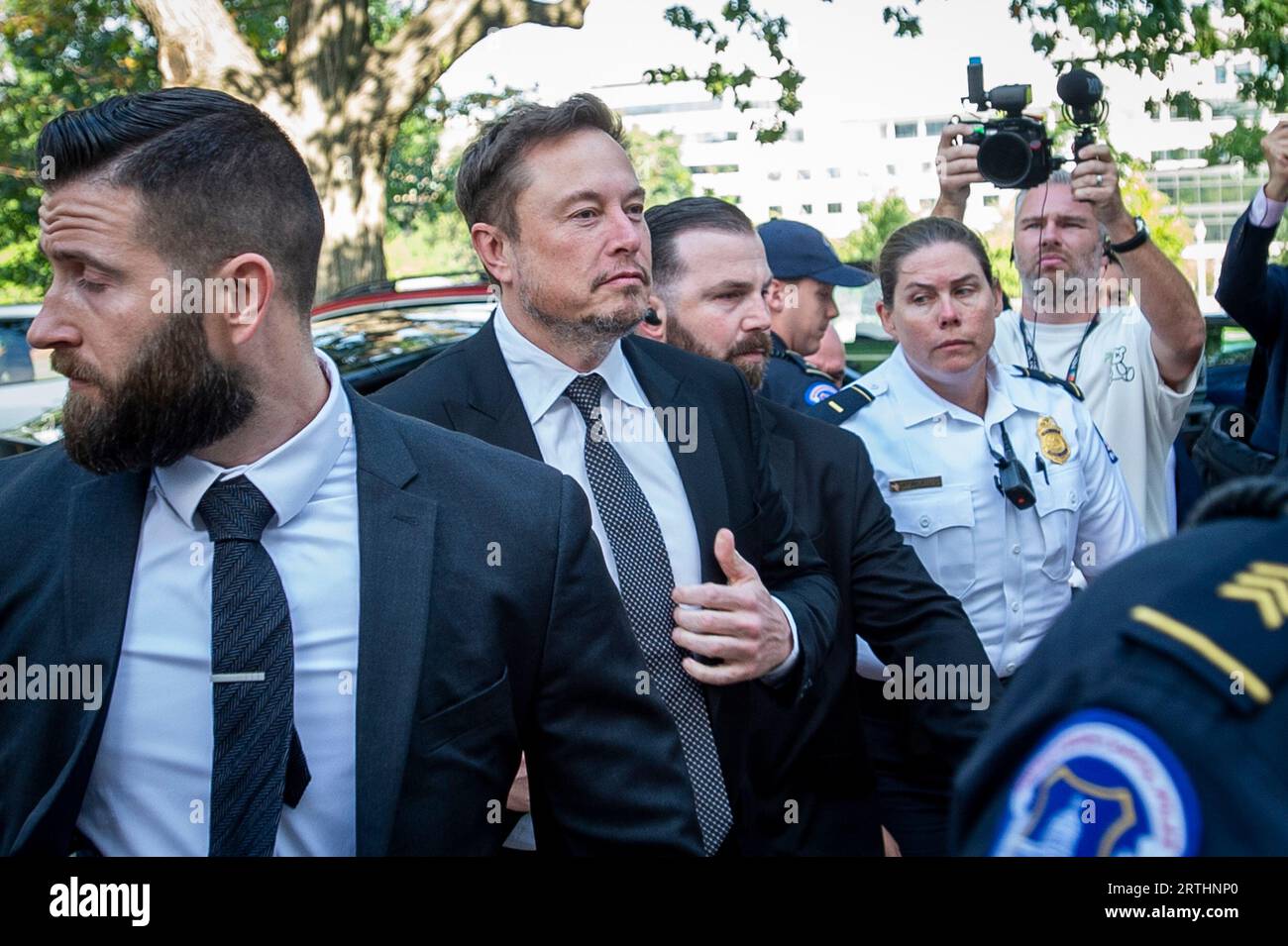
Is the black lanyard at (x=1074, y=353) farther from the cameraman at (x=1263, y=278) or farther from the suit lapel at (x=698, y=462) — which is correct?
the suit lapel at (x=698, y=462)

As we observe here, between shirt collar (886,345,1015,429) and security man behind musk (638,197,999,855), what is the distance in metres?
0.42

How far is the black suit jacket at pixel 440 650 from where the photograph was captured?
1.71 meters

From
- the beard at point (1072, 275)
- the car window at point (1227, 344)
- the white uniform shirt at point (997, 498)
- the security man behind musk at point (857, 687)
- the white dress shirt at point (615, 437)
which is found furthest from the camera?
the car window at point (1227, 344)

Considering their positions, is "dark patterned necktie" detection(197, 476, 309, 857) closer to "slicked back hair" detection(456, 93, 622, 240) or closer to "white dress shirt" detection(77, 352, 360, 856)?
"white dress shirt" detection(77, 352, 360, 856)

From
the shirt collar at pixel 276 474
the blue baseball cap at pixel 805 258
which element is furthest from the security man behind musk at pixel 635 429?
the blue baseball cap at pixel 805 258

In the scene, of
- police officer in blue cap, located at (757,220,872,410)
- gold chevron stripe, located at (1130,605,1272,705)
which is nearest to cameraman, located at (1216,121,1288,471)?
police officer in blue cap, located at (757,220,872,410)

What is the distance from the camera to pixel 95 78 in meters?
12.5

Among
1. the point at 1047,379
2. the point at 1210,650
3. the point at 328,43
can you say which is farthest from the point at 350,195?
the point at 1210,650

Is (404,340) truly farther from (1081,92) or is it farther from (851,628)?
(851,628)

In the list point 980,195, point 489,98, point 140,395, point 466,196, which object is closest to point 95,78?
point 489,98

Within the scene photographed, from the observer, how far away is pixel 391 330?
5273 mm

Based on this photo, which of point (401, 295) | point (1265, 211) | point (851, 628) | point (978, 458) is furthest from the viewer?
point (401, 295)

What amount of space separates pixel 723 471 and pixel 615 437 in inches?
8.0
